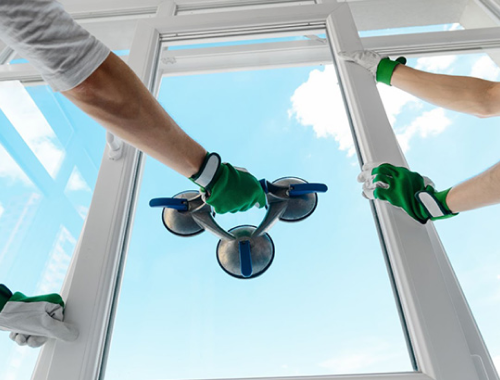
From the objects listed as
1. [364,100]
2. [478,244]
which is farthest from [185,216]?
[478,244]

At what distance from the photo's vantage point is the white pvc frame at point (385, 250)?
1.92 ft

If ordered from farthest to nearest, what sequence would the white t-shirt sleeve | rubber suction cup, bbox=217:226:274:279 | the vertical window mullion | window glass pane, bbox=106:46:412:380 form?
rubber suction cup, bbox=217:226:274:279
window glass pane, bbox=106:46:412:380
the vertical window mullion
the white t-shirt sleeve

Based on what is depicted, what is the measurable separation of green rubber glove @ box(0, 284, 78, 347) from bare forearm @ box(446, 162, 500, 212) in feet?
2.88

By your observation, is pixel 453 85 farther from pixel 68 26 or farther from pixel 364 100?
pixel 68 26

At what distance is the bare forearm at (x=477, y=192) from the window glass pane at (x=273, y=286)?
20 centimetres

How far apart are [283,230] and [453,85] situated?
71 cm

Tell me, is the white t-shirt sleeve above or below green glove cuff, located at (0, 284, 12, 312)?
above

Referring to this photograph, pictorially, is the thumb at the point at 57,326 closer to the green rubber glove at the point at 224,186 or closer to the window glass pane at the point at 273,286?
the window glass pane at the point at 273,286

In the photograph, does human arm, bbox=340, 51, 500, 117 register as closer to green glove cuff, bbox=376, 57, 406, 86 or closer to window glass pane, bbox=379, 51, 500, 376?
green glove cuff, bbox=376, 57, 406, 86

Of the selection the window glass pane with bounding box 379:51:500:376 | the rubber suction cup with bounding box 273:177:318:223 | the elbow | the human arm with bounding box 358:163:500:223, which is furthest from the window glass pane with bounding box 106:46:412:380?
the elbow

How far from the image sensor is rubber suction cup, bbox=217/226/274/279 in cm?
78

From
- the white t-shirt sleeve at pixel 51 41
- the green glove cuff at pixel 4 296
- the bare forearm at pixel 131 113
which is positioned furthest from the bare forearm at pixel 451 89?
the green glove cuff at pixel 4 296

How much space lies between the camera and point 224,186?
76cm

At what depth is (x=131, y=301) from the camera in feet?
2.52
